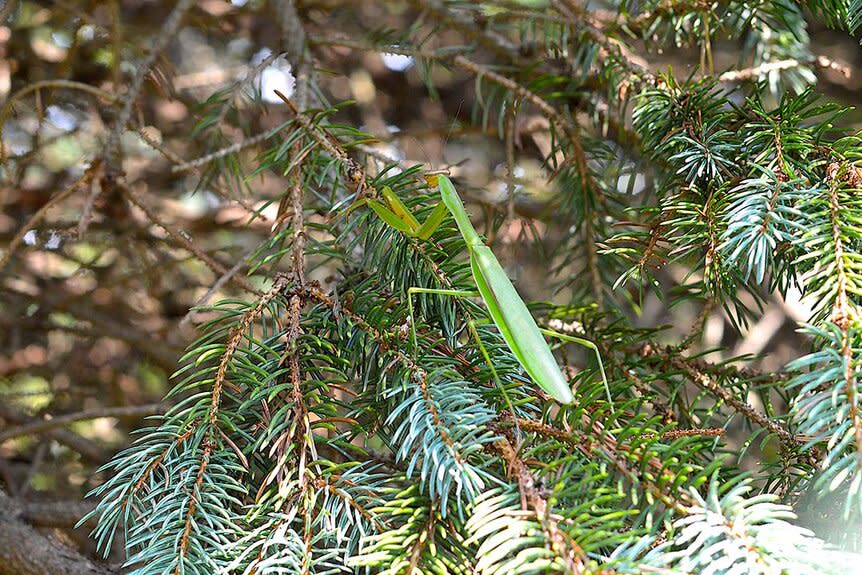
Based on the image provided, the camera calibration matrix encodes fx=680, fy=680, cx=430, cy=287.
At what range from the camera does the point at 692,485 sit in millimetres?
420

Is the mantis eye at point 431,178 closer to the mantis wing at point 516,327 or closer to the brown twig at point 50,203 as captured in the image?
the mantis wing at point 516,327

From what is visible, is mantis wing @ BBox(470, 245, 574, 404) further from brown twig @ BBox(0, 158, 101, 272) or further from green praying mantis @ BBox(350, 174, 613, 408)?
brown twig @ BBox(0, 158, 101, 272)

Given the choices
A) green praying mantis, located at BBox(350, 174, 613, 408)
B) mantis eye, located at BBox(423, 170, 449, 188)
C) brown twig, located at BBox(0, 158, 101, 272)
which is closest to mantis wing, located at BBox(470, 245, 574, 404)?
green praying mantis, located at BBox(350, 174, 613, 408)

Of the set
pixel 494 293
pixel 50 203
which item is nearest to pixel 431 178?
pixel 494 293

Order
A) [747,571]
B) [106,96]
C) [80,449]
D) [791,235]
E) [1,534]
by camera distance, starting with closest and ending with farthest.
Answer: [747,571]
[791,235]
[1,534]
[106,96]
[80,449]

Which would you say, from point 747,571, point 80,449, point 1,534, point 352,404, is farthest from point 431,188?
point 80,449

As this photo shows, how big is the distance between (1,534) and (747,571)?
2.36 ft

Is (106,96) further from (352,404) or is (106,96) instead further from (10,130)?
(10,130)

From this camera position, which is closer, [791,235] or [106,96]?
[791,235]

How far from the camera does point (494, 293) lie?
55 cm

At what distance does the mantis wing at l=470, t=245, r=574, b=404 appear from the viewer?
482mm

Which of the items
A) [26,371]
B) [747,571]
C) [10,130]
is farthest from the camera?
[10,130]

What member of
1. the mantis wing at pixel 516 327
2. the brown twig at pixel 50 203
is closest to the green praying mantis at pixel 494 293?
the mantis wing at pixel 516 327

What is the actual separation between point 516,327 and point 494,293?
0.03m
